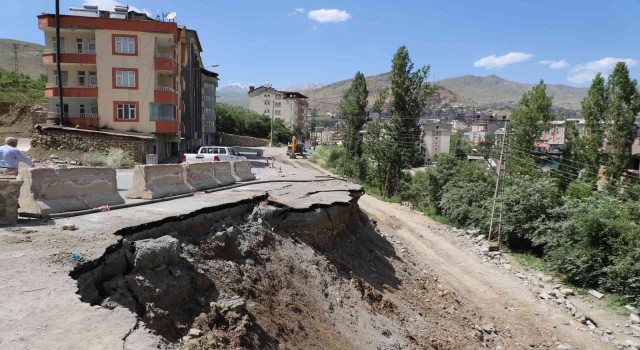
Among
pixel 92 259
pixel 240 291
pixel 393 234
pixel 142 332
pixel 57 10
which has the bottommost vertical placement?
pixel 393 234

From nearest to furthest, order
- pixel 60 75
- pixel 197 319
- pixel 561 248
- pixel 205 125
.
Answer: pixel 197 319 → pixel 561 248 → pixel 60 75 → pixel 205 125

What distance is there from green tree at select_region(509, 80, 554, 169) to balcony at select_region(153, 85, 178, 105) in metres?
28.0

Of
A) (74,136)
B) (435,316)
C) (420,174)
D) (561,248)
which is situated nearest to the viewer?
(435,316)

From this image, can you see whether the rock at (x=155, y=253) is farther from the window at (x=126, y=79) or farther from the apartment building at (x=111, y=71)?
the window at (x=126, y=79)

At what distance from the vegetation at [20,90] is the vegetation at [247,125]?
2708cm

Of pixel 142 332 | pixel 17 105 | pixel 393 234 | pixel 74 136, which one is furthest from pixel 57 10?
pixel 142 332

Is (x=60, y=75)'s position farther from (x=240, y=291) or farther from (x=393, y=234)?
(x=240, y=291)

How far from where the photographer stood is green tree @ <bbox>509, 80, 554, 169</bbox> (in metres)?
36.8

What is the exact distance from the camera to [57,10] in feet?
96.6

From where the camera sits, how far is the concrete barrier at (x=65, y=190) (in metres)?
7.99

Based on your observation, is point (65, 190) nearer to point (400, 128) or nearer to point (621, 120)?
point (400, 128)

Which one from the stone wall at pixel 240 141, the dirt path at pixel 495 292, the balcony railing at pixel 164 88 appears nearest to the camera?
the dirt path at pixel 495 292

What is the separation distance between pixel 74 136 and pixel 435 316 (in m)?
26.4

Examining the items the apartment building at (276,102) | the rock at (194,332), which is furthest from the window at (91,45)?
the apartment building at (276,102)
